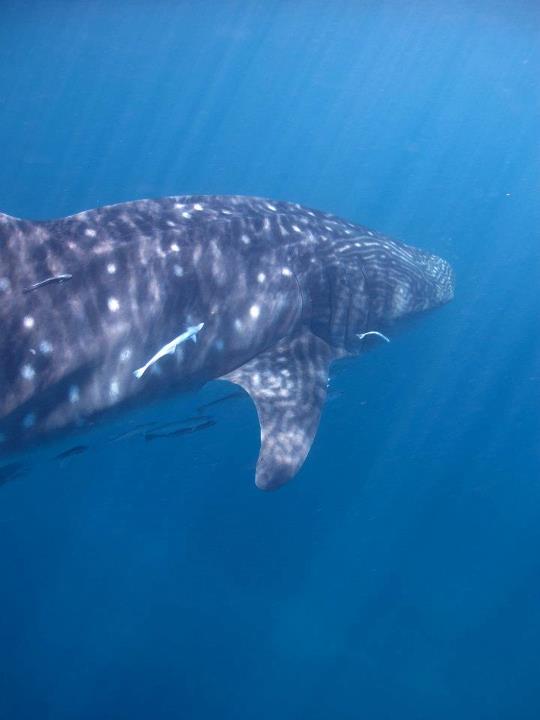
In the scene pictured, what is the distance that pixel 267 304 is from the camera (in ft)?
23.6

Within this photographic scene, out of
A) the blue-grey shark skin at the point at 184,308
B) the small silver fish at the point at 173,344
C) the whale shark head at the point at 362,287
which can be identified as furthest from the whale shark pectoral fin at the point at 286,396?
the small silver fish at the point at 173,344

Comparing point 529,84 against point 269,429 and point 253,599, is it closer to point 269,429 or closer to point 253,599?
point 253,599

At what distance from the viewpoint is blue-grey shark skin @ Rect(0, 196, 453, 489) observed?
552 cm

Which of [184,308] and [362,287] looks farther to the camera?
[362,287]

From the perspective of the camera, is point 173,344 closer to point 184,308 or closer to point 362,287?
point 184,308

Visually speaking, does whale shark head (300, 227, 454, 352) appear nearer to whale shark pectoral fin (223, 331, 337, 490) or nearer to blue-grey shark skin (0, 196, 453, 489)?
blue-grey shark skin (0, 196, 453, 489)

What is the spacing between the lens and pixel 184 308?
645 cm

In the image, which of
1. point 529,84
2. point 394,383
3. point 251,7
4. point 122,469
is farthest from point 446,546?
point 529,84

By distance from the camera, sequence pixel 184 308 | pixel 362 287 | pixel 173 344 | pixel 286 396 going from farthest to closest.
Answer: pixel 362 287
pixel 286 396
pixel 184 308
pixel 173 344

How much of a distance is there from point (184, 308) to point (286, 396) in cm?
166

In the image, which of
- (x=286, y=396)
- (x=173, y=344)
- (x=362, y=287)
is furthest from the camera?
(x=362, y=287)

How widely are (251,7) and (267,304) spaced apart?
3360cm

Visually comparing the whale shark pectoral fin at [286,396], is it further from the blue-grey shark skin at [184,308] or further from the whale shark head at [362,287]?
the whale shark head at [362,287]

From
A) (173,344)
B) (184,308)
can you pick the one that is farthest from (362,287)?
(173,344)
